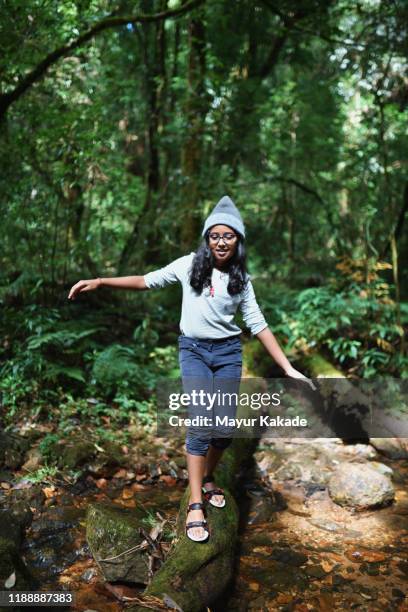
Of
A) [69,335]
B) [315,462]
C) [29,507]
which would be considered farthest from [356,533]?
[69,335]

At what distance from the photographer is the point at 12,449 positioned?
4914 millimetres

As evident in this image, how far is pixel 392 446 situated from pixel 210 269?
3881 mm

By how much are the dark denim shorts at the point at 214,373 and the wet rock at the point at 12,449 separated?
225cm

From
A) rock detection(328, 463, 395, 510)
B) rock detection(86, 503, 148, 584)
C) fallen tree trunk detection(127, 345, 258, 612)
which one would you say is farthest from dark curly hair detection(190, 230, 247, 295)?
rock detection(328, 463, 395, 510)

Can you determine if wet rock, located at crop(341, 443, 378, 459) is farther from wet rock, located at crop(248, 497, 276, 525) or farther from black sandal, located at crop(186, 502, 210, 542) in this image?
black sandal, located at crop(186, 502, 210, 542)

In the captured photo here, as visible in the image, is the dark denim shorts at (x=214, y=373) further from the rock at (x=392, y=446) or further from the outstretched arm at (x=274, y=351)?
the rock at (x=392, y=446)

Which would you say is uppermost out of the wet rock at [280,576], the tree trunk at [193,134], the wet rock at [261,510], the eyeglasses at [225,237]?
the tree trunk at [193,134]

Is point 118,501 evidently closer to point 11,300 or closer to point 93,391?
point 93,391

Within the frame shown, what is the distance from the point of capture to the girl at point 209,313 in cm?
347

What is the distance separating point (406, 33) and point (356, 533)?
22.5ft

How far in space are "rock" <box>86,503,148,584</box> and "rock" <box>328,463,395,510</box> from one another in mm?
2128

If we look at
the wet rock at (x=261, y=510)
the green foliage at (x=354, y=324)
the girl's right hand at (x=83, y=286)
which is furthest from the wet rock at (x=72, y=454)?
the green foliage at (x=354, y=324)

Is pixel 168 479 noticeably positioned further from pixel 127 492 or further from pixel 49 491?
pixel 49 491

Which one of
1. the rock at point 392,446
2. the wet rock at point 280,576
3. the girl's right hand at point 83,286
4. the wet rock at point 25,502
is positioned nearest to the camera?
the girl's right hand at point 83,286
